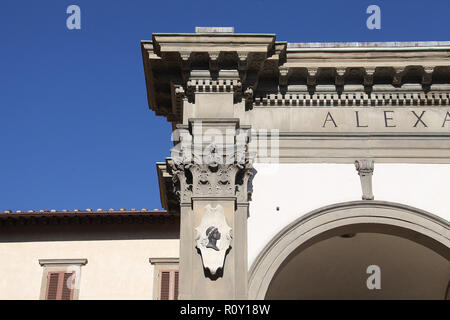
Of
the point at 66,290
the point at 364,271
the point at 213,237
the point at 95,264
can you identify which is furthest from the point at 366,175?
the point at 66,290

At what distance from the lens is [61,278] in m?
23.0

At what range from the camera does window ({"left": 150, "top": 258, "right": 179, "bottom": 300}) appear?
22.8 metres

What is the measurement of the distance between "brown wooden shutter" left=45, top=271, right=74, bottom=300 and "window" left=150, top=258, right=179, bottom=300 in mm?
2700

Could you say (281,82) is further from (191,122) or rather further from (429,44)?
(429,44)

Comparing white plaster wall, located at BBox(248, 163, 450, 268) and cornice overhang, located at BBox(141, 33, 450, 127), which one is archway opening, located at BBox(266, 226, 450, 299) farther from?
cornice overhang, located at BBox(141, 33, 450, 127)

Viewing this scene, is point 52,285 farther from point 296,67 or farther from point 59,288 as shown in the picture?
point 296,67

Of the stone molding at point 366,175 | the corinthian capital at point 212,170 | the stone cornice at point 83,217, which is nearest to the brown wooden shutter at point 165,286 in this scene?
the stone cornice at point 83,217

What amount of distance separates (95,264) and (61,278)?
3.77ft

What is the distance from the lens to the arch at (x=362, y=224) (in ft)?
39.7

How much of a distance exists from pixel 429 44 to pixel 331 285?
637cm

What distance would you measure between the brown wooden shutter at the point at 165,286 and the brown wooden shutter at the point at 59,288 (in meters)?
2.86

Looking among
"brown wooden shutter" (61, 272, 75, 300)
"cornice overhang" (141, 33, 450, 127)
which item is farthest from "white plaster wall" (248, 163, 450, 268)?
"brown wooden shutter" (61, 272, 75, 300)

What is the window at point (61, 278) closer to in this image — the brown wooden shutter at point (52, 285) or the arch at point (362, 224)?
the brown wooden shutter at point (52, 285)
